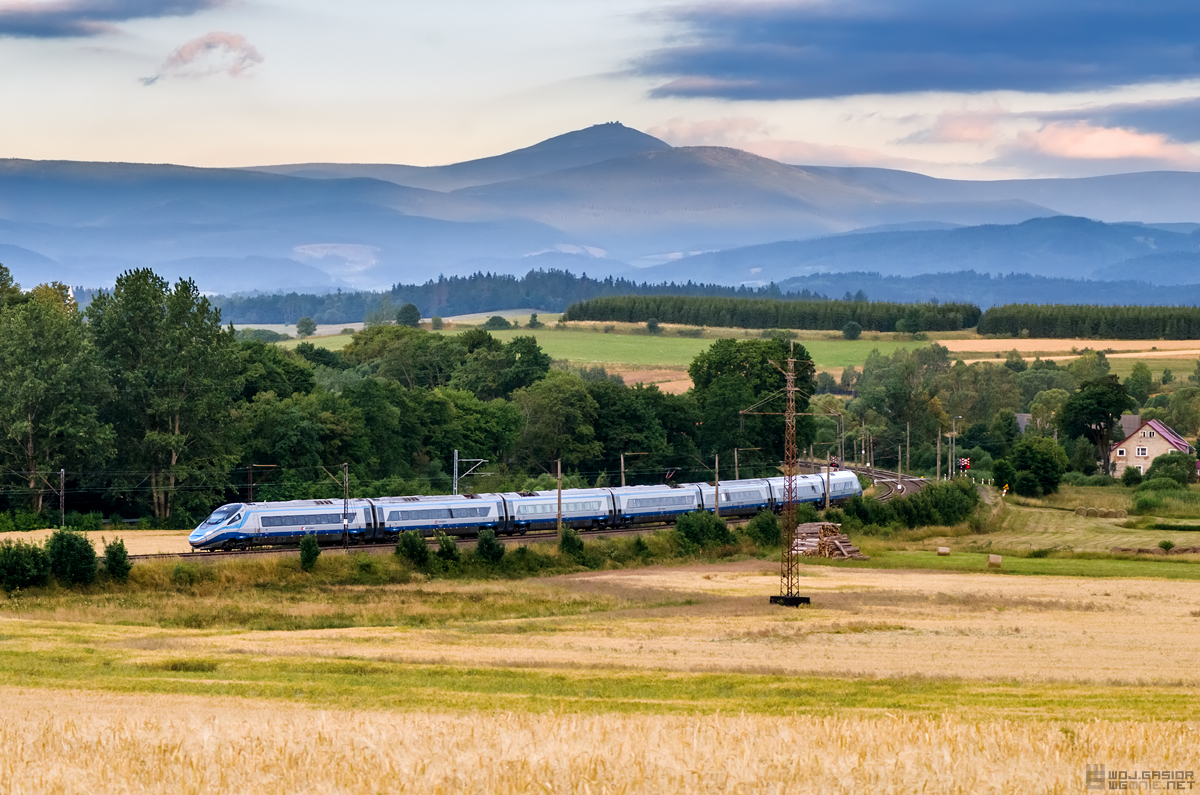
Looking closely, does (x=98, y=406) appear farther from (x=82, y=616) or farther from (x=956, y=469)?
(x=956, y=469)

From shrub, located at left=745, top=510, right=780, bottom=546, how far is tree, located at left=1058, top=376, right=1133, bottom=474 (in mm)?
65175

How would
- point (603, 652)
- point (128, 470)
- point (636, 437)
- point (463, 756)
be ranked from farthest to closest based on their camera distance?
point (636, 437)
point (128, 470)
point (603, 652)
point (463, 756)

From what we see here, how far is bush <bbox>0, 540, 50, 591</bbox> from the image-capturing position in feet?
190

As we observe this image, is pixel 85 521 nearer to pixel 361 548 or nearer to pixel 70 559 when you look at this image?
pixel 361 548

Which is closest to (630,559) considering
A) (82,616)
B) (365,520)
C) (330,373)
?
(365,520)

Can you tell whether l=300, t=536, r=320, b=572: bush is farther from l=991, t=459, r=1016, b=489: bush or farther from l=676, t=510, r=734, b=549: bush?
l=991, t=459, r=1016, b=489: bush

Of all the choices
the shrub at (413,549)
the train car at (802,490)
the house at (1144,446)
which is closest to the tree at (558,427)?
the train car at (802,490)

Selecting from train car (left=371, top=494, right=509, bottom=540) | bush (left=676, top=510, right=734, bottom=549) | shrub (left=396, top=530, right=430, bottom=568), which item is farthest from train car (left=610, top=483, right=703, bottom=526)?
shrub (left=396, top=530, right=430, bottom=568)

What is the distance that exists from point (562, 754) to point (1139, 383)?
176m

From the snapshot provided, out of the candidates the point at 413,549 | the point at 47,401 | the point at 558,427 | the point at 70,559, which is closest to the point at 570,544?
the point at 413,549

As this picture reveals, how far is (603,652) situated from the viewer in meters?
42.5

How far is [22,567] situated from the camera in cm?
5841

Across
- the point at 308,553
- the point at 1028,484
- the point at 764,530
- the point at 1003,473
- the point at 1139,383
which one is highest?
the point at 1139,383

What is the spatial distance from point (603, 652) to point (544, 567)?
95.6 ft
